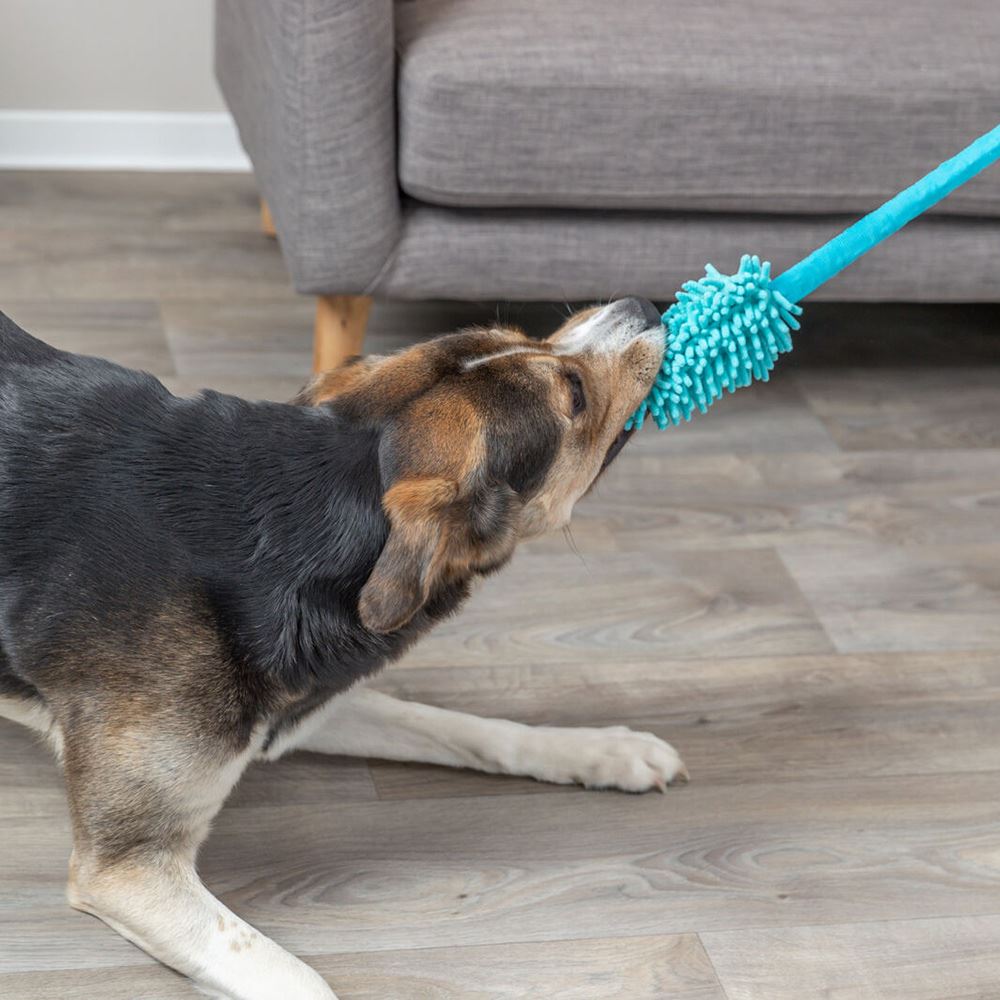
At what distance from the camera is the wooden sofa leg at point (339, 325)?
3000 millimetres

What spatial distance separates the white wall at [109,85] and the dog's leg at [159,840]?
292cm

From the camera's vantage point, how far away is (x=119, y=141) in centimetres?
421

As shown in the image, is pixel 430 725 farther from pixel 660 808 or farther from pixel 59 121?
pixel 59 121

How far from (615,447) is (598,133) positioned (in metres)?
1.03

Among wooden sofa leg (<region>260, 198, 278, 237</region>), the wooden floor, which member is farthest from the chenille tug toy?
wooden sofa leg (<region>260, 198, 278, 237</region>)

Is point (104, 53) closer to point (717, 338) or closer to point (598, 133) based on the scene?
point (598, 133)

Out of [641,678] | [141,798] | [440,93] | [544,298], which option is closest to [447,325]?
[544,298]

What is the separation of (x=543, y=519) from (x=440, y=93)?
1.21m

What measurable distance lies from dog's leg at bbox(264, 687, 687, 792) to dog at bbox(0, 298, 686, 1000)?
35 cm

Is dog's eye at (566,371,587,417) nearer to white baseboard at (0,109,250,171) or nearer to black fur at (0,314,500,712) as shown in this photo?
black fur at (0,314,500,712)

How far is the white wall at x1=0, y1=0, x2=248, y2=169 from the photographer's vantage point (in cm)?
404

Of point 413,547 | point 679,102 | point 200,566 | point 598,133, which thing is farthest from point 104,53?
point 413,547

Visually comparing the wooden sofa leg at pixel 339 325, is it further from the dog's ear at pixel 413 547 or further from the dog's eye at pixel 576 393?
the dog's ear at pixel 413 547

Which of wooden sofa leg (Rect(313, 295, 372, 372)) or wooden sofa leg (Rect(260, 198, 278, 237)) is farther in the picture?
wooden sofa leg (Rect(260, 198, 278, 237))
